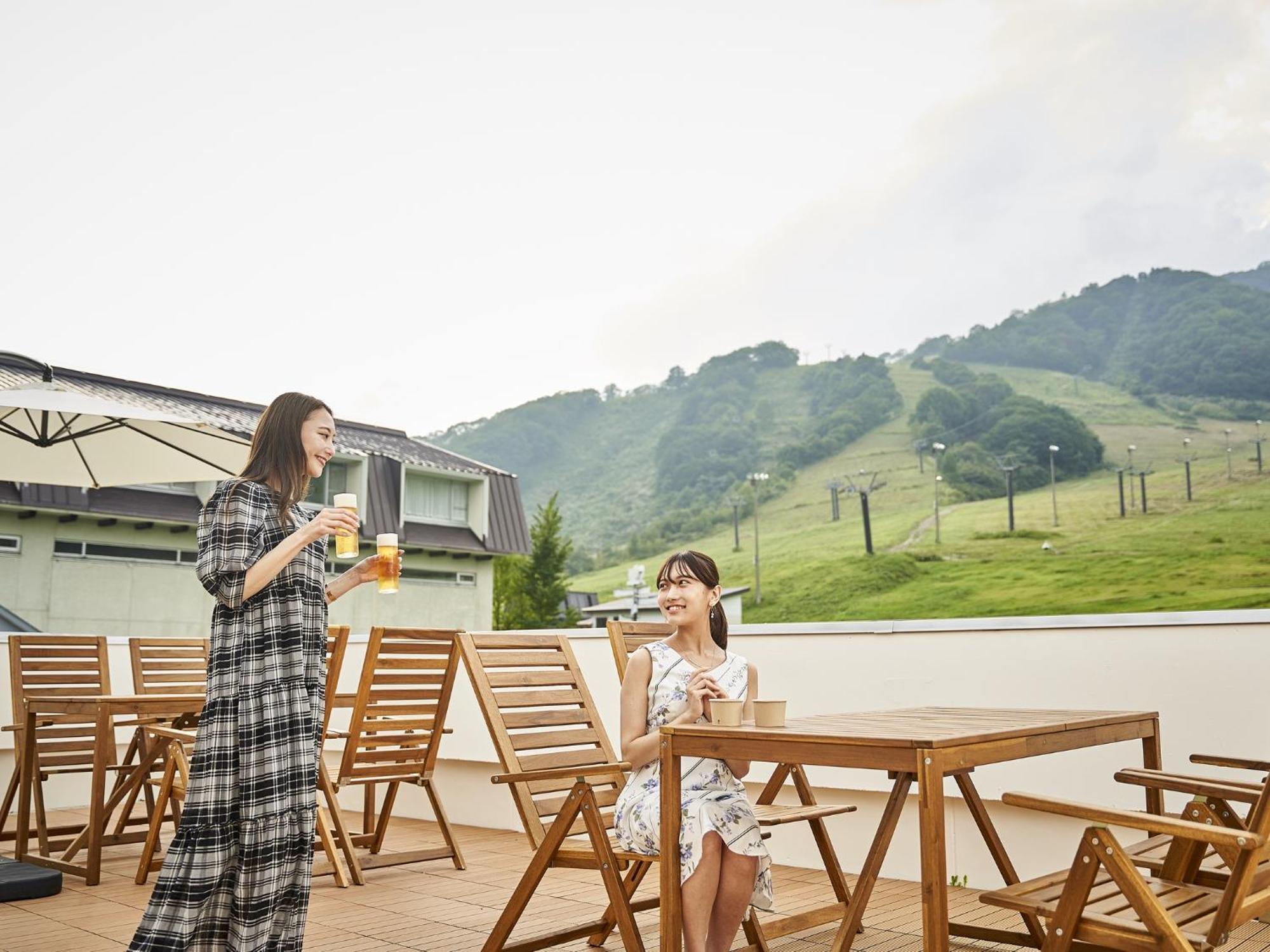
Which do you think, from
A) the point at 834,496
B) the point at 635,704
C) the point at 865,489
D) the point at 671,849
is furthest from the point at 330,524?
the point at 834,496

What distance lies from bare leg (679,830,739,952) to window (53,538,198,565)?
24.9 meters

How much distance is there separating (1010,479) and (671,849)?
55.0 metres

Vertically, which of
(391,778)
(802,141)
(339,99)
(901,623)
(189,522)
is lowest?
(391,778)

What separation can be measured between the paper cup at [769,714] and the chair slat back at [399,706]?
2142 millimetres

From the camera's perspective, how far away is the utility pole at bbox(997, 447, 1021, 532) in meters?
53.2

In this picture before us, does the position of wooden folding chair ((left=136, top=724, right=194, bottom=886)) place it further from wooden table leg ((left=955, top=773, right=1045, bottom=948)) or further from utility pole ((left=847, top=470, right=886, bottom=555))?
utility pole ((left=847, top=470, right=886, bottom=555))

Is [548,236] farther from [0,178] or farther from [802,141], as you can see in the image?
[0,178]

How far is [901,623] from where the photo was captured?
4488 millimetres

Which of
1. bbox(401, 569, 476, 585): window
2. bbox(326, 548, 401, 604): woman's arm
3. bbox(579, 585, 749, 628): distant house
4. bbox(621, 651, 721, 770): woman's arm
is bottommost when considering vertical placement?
bbox(579, 585, 749, 628): distant house

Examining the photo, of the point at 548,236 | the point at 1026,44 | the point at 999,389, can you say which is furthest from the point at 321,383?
the point at 1026,44

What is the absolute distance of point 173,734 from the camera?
4207mm

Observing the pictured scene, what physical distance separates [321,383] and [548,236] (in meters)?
13.8

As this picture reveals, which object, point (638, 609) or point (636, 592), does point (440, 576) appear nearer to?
point (636, 592)

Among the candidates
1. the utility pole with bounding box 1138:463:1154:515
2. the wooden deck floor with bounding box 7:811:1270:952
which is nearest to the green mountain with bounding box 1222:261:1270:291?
the utility pole with bounding box 1138:463:1154:515
